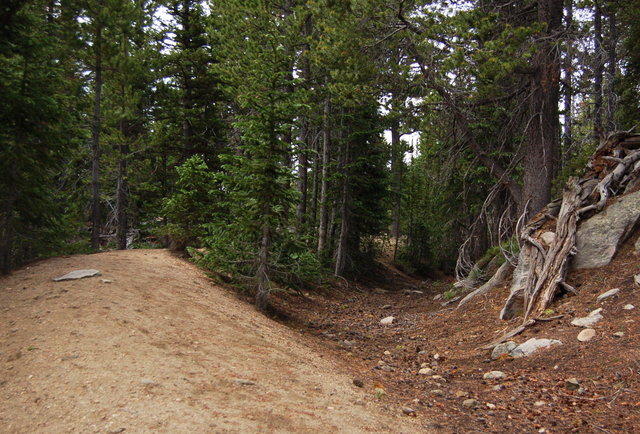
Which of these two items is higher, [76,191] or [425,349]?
[76,191]

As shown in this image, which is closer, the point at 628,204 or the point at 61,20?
the point at 628,204

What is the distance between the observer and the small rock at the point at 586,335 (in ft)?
17.7

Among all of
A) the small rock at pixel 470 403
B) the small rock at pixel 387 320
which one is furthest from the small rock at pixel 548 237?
the small rock at pixel 387 320

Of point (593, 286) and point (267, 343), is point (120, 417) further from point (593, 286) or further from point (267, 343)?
point (593, 286)

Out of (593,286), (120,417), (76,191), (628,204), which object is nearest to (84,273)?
(120,417)

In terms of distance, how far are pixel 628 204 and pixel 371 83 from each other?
19.7 feet

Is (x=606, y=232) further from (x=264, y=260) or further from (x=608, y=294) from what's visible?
(x=264, y=260)

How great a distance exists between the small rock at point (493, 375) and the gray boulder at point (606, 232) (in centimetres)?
299

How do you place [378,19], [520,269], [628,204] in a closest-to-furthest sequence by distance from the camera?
1. [628,204]
2. [520,269]
3. [378,19]

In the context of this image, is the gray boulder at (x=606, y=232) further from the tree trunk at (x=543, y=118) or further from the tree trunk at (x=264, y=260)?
the tree trunk at (x=264, y=260)

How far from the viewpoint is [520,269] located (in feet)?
27.3

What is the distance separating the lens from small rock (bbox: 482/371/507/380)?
547 centimetres

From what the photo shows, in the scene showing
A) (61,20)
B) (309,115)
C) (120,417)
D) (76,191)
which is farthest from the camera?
(76,191)

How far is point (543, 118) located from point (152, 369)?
31.4 ft
